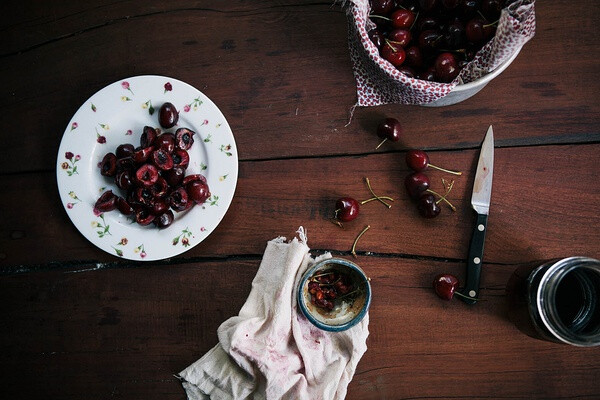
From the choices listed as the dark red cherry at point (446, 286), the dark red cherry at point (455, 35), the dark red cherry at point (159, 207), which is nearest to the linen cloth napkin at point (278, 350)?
the dark red cherry at point (446, 286)

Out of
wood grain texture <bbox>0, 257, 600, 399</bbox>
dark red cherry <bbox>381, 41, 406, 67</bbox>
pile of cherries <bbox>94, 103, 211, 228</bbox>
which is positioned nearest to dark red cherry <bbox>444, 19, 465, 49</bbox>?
dark red cherry <bbox>381, 41, 406, 67</bbox>

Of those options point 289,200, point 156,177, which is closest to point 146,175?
point 156,177

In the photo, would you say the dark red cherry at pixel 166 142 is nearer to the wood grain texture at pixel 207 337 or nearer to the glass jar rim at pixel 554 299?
the wood grain texture at pixel 207 337

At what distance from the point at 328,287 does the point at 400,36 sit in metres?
0.67

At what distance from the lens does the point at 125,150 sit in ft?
4.47

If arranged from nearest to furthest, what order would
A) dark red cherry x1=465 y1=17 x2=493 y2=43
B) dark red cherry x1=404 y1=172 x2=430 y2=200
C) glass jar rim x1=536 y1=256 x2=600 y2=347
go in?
glass jar rim x1=536 y1=256 x2=600 y2=347 < dark red cherry x1=465 y1=17 x2=493 y2=43 < dark red cherry x1=404 y1=172 x2=430 y2=200

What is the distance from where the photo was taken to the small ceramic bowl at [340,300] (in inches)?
48.5

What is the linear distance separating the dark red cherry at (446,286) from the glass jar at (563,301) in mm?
157

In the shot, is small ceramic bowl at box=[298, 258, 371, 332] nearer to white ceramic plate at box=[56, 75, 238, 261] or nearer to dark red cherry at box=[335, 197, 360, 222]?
dark red cherry at box=[335, 197, 360, 222]

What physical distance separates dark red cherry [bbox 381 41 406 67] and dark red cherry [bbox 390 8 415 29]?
0.06m

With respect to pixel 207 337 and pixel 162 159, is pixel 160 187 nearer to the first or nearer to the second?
pixel 162 159

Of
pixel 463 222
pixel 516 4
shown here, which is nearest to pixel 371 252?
pixel 463 222

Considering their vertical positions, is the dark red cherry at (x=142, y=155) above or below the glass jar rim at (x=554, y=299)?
above

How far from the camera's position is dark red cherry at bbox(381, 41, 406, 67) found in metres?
1.27
